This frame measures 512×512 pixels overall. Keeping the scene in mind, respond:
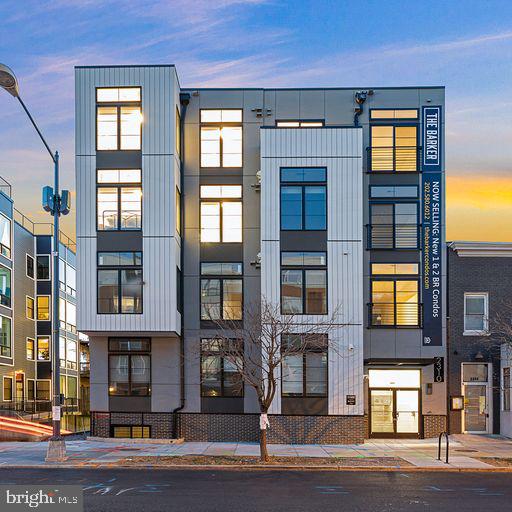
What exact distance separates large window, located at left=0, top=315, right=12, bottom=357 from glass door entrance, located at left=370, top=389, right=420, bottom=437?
84.3 ft

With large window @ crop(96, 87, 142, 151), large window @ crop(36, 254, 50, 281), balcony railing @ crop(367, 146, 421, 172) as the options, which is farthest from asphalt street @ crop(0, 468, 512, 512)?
large window @ crop(36, 254, 50, 281)

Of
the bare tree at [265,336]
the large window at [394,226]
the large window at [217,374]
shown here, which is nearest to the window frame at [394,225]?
the large window at [394,226]

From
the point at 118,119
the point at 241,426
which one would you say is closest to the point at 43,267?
the point at 118,119

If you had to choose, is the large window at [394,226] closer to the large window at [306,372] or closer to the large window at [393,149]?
the large window at [393,149]

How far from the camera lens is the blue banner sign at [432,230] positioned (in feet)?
92.0

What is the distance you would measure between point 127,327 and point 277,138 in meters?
9.59

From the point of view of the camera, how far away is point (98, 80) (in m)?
27.2

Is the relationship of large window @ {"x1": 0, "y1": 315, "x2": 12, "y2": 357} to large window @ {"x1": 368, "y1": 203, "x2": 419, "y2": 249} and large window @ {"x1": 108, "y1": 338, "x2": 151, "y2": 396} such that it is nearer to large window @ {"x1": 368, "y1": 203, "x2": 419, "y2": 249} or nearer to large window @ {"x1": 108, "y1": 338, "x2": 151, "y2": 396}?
large window @ {"x1": 108, "y1": 338, "x2": 151, "y2": 396}

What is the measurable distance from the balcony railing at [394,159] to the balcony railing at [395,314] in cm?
567

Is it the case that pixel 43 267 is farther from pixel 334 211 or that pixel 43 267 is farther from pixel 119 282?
pixel 334 211

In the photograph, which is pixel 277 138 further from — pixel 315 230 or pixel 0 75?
pixel 0 75

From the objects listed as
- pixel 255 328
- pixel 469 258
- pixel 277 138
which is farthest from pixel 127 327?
pixel 469 258

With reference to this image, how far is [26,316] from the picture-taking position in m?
48.8

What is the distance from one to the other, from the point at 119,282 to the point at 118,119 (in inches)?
257
